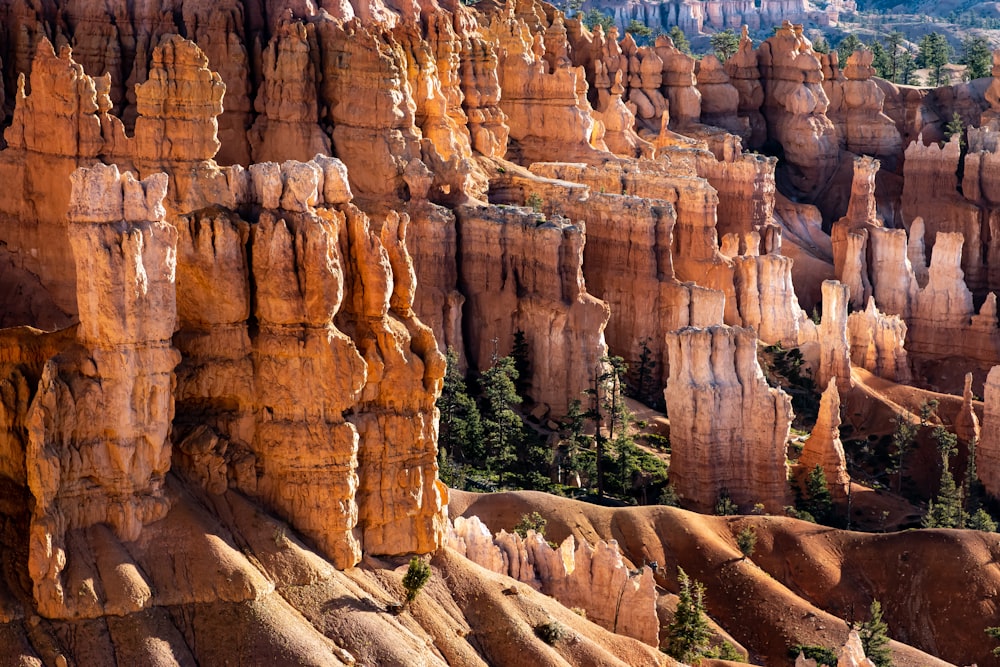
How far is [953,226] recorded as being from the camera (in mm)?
109125

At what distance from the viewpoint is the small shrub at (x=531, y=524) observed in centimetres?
5769

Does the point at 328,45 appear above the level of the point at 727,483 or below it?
above

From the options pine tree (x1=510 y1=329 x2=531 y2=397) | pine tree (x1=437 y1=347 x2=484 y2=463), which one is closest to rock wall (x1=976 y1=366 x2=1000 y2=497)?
pine tree (x1=510 y1=329 x2=531 y2=397)

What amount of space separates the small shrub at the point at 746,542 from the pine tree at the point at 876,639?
4293 mm

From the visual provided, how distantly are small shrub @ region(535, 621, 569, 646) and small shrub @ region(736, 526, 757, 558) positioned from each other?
57.4ft

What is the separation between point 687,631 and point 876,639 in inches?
270

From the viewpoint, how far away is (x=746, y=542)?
62.2 m

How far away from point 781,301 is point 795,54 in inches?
1220

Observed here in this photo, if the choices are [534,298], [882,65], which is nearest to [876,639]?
[534,298]

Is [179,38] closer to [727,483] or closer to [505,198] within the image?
[505,198]

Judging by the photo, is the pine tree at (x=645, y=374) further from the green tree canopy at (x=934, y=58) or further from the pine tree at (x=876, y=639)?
the green tree canopy at (x=934, y=58)

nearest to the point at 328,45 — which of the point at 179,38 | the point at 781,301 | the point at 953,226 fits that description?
the point at 179,38

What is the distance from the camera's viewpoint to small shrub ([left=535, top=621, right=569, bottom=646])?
44.6 meters

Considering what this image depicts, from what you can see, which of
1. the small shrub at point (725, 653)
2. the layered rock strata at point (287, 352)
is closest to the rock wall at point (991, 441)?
the small shrub at point (725, 653)
